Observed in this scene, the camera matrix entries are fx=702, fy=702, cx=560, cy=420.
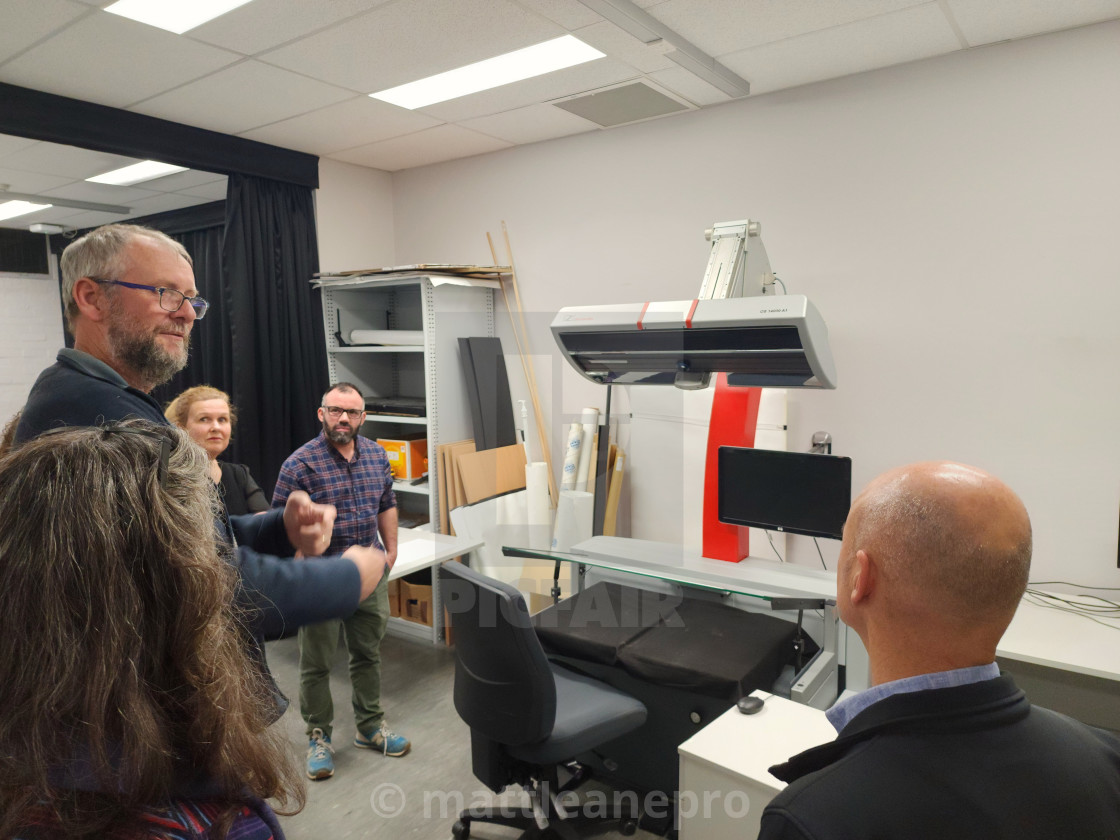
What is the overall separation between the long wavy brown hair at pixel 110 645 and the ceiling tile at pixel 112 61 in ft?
7.15

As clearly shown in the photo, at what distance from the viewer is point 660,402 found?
3.36m

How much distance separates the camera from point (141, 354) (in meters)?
1.53

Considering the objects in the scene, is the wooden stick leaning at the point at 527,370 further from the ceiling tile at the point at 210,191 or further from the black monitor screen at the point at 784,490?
the ceiling tile at the point at 210,191

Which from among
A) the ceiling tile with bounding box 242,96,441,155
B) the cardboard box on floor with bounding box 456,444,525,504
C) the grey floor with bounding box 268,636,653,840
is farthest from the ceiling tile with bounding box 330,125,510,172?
the grey floor with bounding box 268,636,653,840

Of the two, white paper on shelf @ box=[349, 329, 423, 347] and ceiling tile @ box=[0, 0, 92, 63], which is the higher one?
ceiling tile @ box=[0, 0, 92, 63]

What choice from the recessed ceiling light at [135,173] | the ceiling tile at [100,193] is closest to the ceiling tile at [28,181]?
the ceiling tile at [100,193]

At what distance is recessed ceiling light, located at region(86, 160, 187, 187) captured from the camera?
385 cm

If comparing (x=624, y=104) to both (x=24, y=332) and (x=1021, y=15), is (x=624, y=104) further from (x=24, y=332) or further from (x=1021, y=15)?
(x=24, y=332)

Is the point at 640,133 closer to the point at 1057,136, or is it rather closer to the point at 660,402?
the point at 660,402

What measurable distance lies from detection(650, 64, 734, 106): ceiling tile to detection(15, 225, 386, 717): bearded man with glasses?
2.00 metres

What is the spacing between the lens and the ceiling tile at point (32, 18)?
208 centimetres

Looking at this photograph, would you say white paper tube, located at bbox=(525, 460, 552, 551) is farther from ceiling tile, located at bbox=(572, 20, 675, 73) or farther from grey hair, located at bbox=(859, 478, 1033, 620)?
grey hair, located at bbox=(859, 478, 1033, 620)

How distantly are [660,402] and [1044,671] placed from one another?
179cm

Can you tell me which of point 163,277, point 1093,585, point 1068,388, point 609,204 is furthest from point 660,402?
point 163,277
